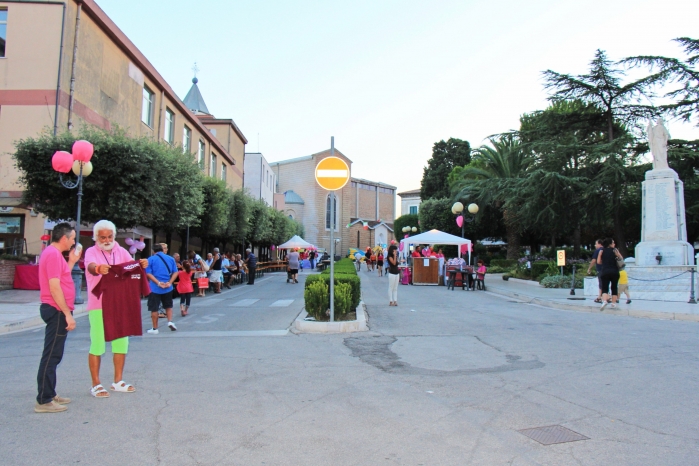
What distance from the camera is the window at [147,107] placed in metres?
26.8

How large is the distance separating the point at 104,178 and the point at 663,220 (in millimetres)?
18629

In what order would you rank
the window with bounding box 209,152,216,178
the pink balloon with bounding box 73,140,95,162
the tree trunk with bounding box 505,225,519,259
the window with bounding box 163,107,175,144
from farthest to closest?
the window with bounding box 209,152,216,178 < the tree trunk with bounding box 505,225,519,259 < the window with bounding box 163,107,175,144 < the pink balloon with bounding box 73,140,95,162

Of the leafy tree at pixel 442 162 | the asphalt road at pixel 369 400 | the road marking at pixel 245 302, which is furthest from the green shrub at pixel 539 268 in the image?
the leafy tree at pixel 442 162

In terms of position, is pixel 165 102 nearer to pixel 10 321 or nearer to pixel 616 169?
Answer: pixel 10 321

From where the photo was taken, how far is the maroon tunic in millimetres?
5180

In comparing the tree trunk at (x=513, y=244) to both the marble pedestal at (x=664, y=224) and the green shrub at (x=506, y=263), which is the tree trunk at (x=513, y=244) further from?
the marble pedestal at (x=664, y=224)

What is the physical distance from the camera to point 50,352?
478cm

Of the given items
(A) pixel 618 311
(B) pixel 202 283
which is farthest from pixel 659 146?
(B) pixel 202 283

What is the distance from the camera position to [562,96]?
2803 centimetres

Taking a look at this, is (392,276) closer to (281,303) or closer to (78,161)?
(281,303)

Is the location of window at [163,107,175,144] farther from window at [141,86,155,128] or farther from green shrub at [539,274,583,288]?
green shrub at [539,274,583,288]

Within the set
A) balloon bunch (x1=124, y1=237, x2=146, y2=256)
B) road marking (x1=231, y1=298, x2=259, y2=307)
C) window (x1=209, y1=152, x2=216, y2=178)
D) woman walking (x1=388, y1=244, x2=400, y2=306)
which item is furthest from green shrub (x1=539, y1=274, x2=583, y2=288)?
window (x1=209, y1=152, x2=216, y2=178)

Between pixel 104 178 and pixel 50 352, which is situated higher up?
pixel 104 178

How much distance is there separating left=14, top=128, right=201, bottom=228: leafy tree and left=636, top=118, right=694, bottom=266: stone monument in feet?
54.9
